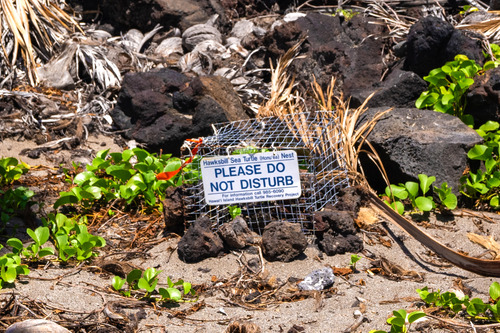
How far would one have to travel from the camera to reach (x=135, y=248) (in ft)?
12.3

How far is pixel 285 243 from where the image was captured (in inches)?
136

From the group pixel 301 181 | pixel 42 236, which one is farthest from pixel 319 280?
pixel 42 236

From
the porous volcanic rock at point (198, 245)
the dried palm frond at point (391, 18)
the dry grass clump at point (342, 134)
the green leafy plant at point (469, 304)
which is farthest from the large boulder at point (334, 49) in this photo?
the green leafy plant at point (469, 304)

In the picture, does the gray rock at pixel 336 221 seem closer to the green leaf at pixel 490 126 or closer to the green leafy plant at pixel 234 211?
the green leafy plant at pixel 234 211

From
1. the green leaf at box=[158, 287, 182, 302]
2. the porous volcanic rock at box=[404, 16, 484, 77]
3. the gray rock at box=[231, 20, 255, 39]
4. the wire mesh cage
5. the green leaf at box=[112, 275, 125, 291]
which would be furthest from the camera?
the gray rock at box=[231, 20, 255, 39]

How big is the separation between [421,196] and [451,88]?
1.30 metres

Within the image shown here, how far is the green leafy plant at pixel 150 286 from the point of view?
2961 millimetres

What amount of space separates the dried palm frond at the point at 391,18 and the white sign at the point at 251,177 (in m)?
3.55

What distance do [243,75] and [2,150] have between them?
268 centimetres

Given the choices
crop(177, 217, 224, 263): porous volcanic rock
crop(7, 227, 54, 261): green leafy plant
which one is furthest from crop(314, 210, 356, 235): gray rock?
crop(7, 227, 54, 261): green leafy plant

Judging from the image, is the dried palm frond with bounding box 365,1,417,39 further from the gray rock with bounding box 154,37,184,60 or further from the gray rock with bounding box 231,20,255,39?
the gray rock with bounding box 154,37,184,60

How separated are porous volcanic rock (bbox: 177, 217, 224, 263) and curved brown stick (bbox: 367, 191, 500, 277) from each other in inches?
45.9

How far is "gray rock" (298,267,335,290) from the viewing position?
317 centimetres

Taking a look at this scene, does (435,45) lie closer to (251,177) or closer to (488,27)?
(488,27)
